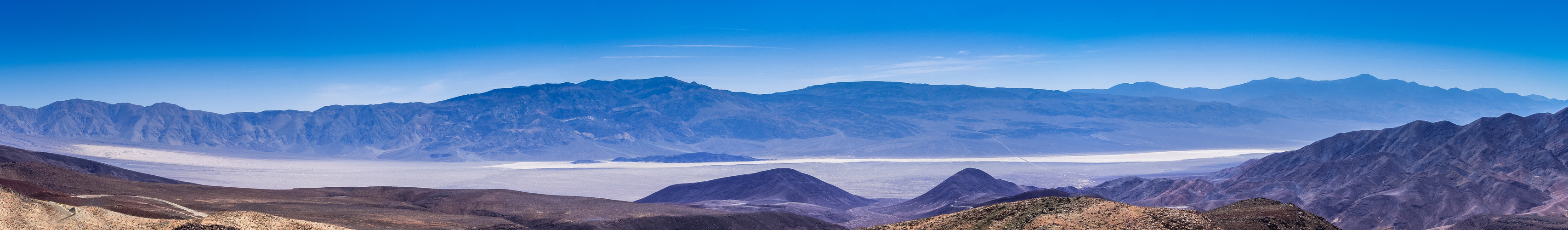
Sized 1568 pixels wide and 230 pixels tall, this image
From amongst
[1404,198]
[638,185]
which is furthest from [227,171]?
[1404,198]

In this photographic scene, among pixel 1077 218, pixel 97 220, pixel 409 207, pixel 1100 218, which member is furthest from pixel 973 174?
pixel 97 220

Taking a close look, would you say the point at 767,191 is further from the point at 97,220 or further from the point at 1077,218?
the point at 1077,218

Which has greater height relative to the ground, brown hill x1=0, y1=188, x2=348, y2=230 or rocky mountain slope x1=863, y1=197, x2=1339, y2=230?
A: brown hill x1=0, y1=188, x2=348, y2=230

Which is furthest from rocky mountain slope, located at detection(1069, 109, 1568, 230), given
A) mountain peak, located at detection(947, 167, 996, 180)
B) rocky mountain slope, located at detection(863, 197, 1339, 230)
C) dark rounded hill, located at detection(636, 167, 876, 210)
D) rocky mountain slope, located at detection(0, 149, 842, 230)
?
rocky mountain slope, located at detection(0, 149, 842, 230)

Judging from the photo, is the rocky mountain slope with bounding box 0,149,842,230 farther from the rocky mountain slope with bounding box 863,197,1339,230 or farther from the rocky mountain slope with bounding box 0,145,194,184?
the rocky mountain slope with bounding box 863,197,1339,230

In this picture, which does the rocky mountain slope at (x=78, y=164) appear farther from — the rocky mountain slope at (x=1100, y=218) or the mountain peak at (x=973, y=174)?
the rocky mountain slope at (x=1100, y=218)

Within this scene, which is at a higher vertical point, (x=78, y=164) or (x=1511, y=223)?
(x=78, y=164)

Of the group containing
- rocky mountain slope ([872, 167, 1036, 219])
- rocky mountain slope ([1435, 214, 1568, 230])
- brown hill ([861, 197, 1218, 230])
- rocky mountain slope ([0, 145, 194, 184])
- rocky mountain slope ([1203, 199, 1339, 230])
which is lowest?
rocky mountain slope ([1435, 214, 1568, 230])
